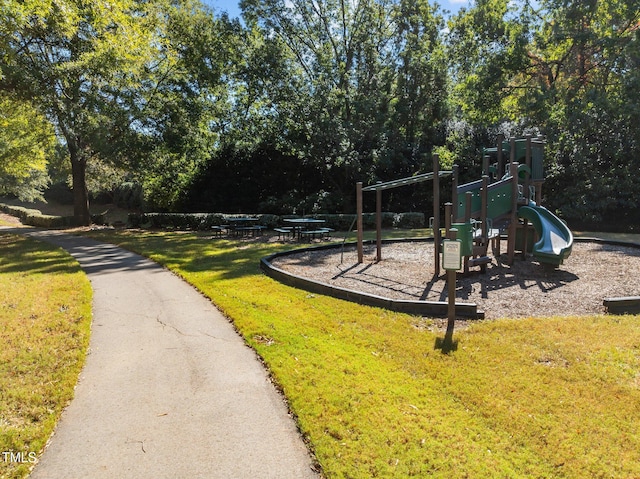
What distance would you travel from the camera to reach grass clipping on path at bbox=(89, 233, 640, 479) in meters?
2.74

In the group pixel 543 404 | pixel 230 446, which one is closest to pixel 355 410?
pixel 230 446

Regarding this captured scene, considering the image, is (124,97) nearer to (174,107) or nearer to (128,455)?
(174,107)

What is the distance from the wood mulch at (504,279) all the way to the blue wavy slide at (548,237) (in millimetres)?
388

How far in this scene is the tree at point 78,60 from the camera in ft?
38.4

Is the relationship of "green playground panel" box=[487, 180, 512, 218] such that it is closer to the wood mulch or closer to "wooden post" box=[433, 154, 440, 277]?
the wood mulch

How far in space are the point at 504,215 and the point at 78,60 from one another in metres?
14.7

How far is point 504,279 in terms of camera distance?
7.78 m

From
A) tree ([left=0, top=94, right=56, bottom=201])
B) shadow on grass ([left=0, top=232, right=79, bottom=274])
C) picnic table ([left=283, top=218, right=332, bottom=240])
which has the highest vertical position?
tree ([left=0, top=94, right=56, bottom=201])

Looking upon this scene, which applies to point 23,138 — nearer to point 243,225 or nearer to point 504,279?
point 243,225

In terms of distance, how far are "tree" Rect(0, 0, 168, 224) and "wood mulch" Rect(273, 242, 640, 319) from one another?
31.5ft

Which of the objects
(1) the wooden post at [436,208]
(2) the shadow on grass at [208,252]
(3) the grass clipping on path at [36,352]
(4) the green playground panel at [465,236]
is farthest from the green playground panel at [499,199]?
(3) the grass clipping on path at [36,352]

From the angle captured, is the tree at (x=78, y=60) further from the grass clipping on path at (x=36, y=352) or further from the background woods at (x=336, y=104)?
the grass clipping on path at (x=36, y=352)

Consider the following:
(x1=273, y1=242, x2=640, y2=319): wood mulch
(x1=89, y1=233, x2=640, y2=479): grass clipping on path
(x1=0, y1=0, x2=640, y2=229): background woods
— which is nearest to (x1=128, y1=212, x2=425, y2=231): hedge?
(x1=0, y1=0, x2=640, y2=229): background woods

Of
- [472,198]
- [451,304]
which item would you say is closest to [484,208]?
[472,198]
